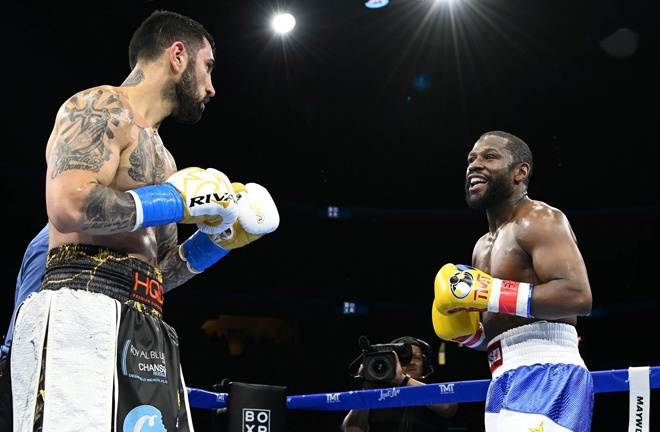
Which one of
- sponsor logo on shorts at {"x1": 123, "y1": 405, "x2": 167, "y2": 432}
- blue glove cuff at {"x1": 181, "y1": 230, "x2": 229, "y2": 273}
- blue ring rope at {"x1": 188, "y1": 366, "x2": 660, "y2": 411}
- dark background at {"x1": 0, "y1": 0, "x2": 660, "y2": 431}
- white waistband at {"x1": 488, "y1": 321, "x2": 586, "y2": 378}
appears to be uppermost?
dark background at {"x1": 0, "y1": 0, "x2": 660, "y2": 431}

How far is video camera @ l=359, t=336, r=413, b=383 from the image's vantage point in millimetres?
3555

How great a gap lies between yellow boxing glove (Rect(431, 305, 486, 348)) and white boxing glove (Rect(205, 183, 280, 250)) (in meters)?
0.92

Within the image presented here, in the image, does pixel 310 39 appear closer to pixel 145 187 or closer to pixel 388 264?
pixel 388 264

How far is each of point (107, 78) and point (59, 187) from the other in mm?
8120

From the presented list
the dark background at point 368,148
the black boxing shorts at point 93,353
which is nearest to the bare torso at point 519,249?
the black boxing shorts at point 93,353

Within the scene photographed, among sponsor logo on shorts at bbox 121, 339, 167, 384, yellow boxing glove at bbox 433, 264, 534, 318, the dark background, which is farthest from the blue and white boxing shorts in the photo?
the dark background

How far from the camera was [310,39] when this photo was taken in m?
8.75

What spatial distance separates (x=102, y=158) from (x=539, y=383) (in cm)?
154

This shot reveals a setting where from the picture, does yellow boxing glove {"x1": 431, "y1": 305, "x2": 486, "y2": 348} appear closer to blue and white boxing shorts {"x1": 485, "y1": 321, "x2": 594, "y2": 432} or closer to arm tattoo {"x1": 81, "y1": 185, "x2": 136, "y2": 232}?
blue and white boxing shorts {"x1": 485, "y1": 321, "x2": 594, "y2": 432}

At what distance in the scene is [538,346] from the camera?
2.41 metres

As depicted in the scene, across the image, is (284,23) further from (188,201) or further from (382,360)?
(188,201)

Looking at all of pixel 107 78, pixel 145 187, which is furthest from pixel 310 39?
pixel 145 187

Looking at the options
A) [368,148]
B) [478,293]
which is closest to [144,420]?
[478,293]

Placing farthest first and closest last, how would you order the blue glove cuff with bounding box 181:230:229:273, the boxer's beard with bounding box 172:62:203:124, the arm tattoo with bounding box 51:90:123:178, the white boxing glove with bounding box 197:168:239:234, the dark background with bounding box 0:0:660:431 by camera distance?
the dark background with bounding box 0:0:660:431, the blue glove cuff with bounding box 181:230:229:273, the boxer's beard with bounding box 172:62:203:124, the white boxing glove with bounding box 197:168:239:234, the arm tattoo with bounding box 51:90:123:178
